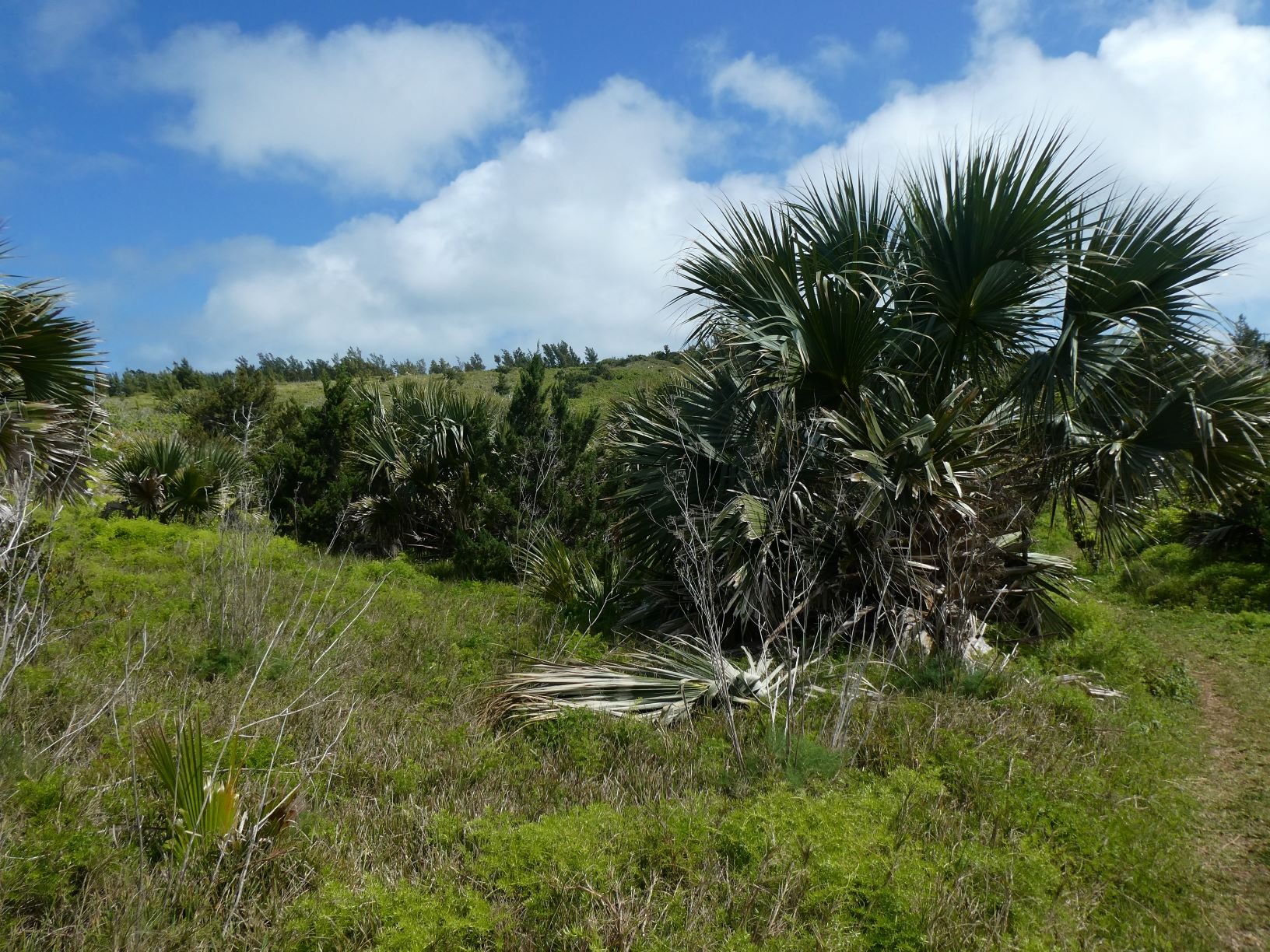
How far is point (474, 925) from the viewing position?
3.03m

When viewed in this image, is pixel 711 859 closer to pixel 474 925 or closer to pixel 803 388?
pixel 474 925

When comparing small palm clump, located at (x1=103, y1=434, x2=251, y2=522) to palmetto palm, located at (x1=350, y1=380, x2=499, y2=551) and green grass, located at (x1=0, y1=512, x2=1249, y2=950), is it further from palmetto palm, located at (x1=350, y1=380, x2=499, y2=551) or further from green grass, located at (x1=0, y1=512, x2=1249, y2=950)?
green grass, located at (x1=0, y1=512, x2=1249, y2=950)

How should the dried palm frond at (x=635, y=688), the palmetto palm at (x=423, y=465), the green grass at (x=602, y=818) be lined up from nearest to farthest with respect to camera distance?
the green grass at (x=602, y=818) → the dried palm frond at (x=635, y=688) → the palmetto palm at (x=423, y=465)

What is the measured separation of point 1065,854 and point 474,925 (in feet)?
9.29

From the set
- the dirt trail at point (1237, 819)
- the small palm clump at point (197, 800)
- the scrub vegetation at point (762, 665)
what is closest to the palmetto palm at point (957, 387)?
the scrub vegetation at point (762, 665)

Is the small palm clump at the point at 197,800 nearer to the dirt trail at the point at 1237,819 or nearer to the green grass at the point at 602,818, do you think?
the green grass at the point at 602,818

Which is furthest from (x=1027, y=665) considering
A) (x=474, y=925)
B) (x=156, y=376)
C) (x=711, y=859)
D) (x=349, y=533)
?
(x=156, y=376)

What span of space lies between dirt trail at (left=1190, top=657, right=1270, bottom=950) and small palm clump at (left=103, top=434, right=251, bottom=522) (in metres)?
14.6

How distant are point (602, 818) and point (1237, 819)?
12.6ft

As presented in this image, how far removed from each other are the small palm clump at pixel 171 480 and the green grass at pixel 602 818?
365 inches

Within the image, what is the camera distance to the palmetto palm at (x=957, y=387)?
7.02 metres

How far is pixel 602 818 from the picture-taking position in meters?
3.94

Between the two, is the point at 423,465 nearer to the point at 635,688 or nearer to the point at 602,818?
the point at 635,688

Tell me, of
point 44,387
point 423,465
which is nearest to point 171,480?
point 423,465
